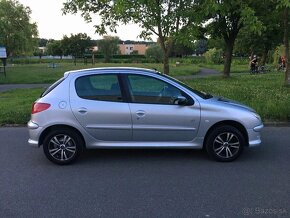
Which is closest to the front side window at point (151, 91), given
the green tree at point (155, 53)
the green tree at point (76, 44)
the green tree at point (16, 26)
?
the green tree at point (16, 26)

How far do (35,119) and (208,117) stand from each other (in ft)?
9.07

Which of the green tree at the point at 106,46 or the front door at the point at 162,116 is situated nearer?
the front door at the point at 162,116

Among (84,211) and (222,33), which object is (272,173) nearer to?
(84,211)

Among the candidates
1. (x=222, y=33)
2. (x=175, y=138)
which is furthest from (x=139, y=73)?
(x=222, y=33)

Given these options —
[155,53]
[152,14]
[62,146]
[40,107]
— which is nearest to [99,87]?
[40,107]

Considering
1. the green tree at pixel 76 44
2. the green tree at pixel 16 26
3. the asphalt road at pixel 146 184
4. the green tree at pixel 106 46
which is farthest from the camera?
the green tree at pixel 106 46

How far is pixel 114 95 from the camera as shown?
21.1 feet

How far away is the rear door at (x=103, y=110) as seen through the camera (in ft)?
20.8

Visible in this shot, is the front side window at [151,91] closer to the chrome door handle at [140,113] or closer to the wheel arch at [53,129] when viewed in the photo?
the chrome door handle at [140,113]

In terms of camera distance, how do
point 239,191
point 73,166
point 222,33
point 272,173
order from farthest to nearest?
point 222,33
point 73,166
point 272,173
point 239,191

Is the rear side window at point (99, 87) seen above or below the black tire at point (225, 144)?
above

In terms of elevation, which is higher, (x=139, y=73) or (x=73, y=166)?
(x=139, y=73)

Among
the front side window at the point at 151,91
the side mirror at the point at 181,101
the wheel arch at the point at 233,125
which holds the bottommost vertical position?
the wheel arch at the point at 233,125

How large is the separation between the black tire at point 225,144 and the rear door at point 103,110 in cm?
134
